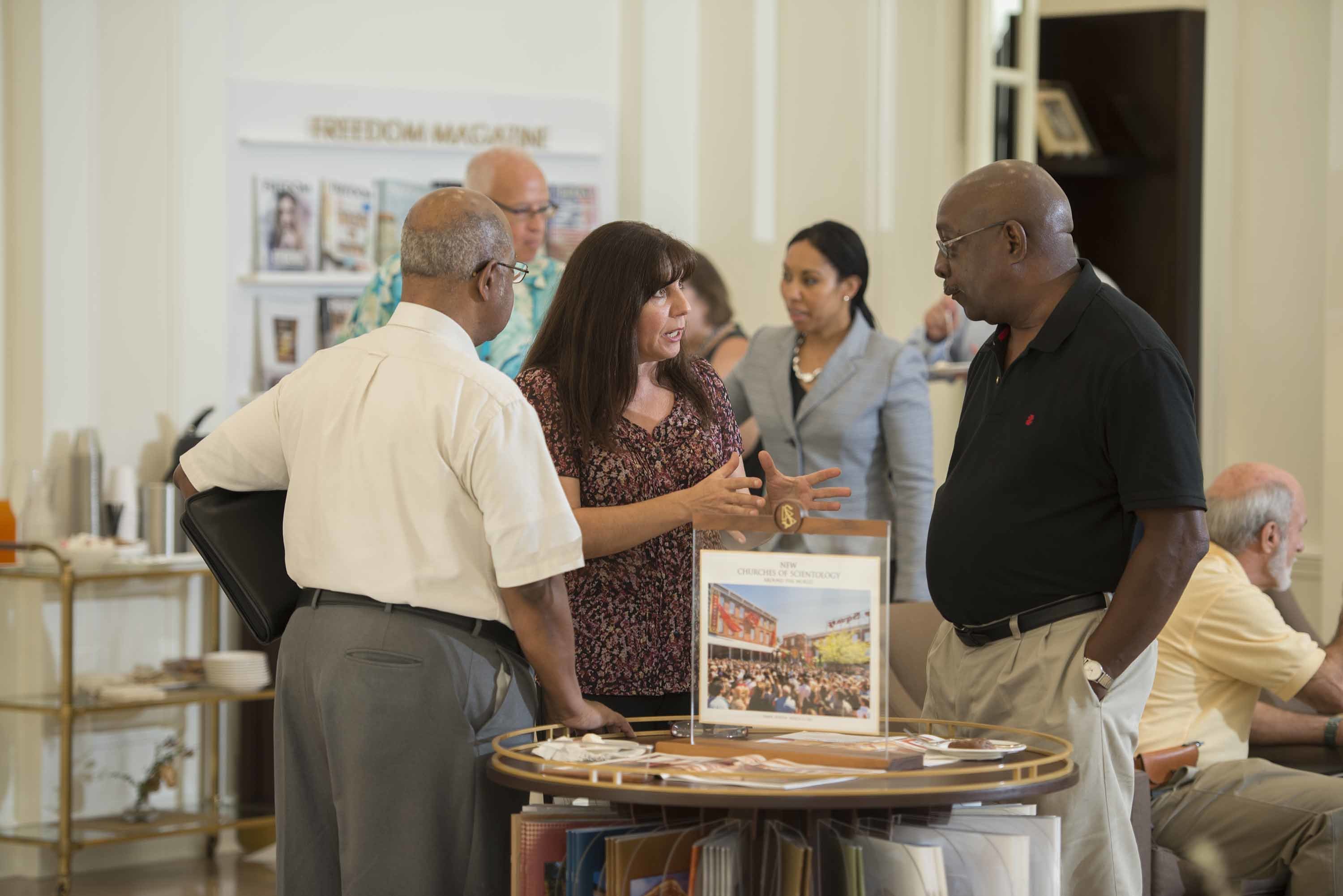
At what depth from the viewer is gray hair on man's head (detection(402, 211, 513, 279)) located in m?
2.56

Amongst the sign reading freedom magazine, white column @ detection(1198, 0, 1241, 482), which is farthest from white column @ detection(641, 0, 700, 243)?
the sign reading freedom magazine

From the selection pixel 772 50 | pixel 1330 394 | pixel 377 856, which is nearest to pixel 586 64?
pixel 772 50

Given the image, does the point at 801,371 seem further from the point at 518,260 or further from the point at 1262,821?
the point at 1262,821

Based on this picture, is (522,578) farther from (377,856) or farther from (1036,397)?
(1036,397)

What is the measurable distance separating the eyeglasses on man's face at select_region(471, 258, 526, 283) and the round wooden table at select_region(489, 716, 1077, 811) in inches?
30.2

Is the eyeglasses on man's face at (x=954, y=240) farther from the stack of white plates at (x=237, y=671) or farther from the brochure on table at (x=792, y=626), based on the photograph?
the stack of white plates at (x=237, y=671)

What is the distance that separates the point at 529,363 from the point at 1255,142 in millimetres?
3929

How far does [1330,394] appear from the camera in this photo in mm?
5223

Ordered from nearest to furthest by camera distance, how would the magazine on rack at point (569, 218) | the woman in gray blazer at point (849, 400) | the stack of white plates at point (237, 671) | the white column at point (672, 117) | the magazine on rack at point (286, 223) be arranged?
the woman in gray blazer at point (849, 400) → the stack of white plates at point (237, 671) → the magazine on rack at point (286, 223) → the magazine on rack at point (569, 218) → the white column at point (672, 117)

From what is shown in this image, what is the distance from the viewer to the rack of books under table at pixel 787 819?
2168 millimetres

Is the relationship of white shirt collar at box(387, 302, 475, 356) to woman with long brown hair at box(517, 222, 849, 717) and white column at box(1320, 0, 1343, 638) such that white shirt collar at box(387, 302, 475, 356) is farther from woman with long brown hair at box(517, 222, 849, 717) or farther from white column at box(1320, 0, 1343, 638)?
white column at box(1320, 0, 1343, 638)

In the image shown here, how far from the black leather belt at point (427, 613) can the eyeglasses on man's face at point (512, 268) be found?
0.56m

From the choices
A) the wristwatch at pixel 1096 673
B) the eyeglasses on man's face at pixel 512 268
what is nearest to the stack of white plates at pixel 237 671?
the eyeglasses on man's face at pixel 512 268

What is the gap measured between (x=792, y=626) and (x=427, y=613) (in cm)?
→ 57
